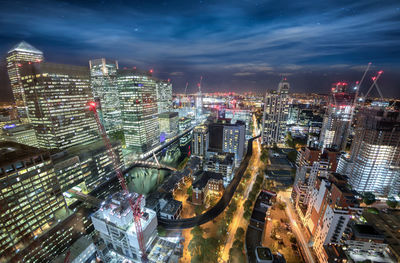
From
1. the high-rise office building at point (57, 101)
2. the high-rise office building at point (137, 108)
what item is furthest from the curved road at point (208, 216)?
the high-rise office building at point (137, 108)

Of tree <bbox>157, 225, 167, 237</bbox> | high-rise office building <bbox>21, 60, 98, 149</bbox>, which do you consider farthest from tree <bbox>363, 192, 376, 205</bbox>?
high-rise office building <bbox>21, 60, 98, 149</bbox>

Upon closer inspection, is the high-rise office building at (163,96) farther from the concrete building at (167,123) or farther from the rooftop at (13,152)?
the rooftop at (13,152)

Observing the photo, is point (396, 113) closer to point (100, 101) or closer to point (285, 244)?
point (285, 244)

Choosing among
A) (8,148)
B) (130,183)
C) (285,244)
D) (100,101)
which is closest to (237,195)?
(285,244)

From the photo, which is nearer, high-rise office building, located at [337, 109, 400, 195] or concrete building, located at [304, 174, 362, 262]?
concrete building, located at [304, 174, 362, 262]

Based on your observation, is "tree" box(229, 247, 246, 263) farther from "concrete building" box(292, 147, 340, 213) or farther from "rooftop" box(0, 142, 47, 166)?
"rooftop" box(0, 142, 47, 166)

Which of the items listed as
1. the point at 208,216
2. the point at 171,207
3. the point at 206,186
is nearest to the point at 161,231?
the point at 171,207
